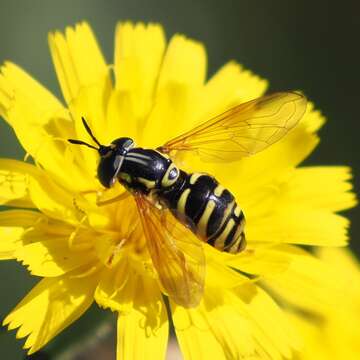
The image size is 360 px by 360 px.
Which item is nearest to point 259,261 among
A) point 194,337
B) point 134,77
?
point 194,337

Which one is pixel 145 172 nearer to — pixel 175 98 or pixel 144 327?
pixel 175 98

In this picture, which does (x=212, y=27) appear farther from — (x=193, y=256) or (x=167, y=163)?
(x=193, y=256)

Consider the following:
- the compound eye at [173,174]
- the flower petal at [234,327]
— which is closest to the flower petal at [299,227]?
the flower petal at [234,327]

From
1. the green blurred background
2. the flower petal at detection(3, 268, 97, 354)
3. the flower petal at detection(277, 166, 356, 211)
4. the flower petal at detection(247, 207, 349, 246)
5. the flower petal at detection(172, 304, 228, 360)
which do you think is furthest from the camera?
the green blurred background

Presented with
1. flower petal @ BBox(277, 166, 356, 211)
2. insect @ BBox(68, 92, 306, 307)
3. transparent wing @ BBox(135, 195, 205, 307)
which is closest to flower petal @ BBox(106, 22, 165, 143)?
insect @ BBox(68, 92, 306, 307)

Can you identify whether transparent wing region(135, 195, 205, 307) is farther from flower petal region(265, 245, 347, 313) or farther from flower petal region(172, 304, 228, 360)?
flower petal region(265, 245, 347, 313)

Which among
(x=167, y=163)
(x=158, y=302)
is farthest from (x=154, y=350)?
(x=167, y=163)

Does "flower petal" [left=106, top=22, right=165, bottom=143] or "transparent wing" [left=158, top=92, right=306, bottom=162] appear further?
"flower petal" [left=106, top=22, right=165, bottom=143]
